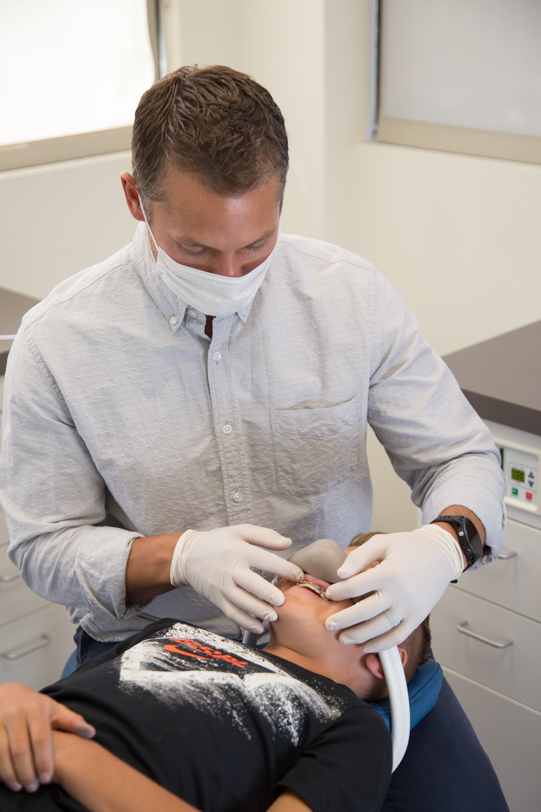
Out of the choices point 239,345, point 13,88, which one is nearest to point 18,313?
point 13,88

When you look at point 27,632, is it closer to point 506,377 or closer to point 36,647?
point 36,647

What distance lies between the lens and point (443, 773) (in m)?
1.15

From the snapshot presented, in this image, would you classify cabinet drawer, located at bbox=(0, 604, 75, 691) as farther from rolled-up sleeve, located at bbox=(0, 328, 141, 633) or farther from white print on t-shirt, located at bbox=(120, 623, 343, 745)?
white print on t-shirt, located at bbox=(120, 623, 343, 745)

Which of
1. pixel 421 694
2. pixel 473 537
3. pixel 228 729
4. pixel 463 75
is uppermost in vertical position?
pixel 463 75

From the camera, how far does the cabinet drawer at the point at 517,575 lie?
1.61m

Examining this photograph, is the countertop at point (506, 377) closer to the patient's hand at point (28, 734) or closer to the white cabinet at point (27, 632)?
the patient's hand at point (28, 734)

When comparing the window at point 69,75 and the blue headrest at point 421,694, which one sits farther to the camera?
the window at point 69,75

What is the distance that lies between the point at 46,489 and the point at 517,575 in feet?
3.28

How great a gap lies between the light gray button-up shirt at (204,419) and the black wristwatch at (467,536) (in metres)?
0.03

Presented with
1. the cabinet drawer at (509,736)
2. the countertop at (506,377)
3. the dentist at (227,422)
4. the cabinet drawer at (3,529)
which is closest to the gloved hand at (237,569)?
the dentist at (227,422)

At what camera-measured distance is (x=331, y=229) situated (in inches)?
110

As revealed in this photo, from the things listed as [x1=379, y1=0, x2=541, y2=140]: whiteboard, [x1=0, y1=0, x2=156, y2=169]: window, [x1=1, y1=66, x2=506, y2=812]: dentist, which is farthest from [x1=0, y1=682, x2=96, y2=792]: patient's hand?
[x1=379, y1=0, x2=541, y2=140]: whiteboard

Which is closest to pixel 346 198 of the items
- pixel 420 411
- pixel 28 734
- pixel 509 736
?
pixel 420 411

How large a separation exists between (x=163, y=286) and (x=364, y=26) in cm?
183
